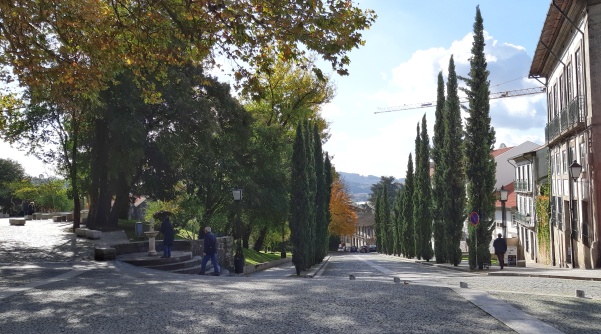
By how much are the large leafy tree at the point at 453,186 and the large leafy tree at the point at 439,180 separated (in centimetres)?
93

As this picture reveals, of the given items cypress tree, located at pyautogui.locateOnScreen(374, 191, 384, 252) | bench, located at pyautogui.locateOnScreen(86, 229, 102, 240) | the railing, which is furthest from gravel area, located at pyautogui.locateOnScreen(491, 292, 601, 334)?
cypress tree, located at pyautogui.locateOnScreen(374, 191, 384, 252)

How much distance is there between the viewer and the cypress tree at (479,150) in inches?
1058

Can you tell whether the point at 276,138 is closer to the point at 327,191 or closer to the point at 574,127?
the point at 327,191

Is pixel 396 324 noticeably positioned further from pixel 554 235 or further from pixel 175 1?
pixel 554 235

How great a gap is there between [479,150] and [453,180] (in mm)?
4843

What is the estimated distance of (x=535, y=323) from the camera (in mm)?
7922

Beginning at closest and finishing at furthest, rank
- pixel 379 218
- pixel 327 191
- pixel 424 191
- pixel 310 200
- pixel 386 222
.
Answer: pixel 310 200 < pixel 327 191 < pixel 424 191 < pixel 386 222 < pixel 379 218

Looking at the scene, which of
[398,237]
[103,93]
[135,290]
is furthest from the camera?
[398,237]

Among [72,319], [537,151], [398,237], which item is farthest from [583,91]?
[398,237]

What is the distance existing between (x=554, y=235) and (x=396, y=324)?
3028 centimetres

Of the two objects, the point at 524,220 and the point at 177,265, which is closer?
the point at 177,265

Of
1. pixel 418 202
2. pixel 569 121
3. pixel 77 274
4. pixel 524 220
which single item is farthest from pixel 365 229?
pixel 77 274

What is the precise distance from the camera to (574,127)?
86.7 feet

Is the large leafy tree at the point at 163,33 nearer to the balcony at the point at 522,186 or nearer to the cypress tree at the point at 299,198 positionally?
the cypress tree at the point at 299,198
